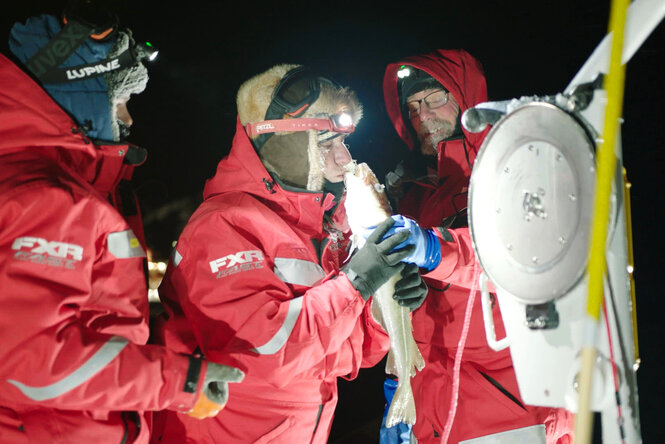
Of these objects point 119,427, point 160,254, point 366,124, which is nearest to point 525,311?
point 119,427

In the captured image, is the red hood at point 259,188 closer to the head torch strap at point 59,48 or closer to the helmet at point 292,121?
the helmet at point 292,121

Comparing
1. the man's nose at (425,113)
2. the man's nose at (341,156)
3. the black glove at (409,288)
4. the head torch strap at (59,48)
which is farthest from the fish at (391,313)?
the head torch strap at (59,48)

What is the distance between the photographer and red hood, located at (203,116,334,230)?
2945mm

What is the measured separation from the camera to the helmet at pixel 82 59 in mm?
2307

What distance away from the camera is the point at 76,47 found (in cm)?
241

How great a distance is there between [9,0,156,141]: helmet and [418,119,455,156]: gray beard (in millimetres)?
2433

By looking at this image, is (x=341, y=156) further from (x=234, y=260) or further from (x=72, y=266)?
(x=72, y=266)

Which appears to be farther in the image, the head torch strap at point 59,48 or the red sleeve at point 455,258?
the red sleeve at point 455,258

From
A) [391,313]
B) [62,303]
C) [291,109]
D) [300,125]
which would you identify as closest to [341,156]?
[300,125]

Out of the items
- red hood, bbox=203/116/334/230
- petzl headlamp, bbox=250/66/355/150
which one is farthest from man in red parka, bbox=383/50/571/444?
petzl headlamp, bbox=250/66/355/150

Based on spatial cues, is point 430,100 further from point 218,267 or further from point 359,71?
point 218,267

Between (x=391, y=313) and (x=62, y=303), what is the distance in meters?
1.80

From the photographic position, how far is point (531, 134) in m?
1.60

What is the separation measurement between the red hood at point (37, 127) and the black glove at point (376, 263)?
5.20 ft
